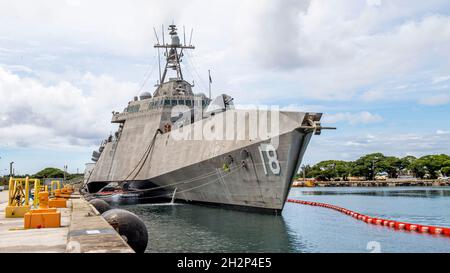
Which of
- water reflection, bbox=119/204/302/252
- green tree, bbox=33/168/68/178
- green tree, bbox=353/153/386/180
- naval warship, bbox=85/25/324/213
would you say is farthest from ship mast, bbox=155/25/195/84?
green tree, bbox=33/168/68/178

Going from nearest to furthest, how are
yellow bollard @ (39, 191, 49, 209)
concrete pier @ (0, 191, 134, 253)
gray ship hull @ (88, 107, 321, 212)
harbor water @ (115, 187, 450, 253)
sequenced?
1. concrete pier @ (0, 191, 134, 253)
2. yellow bollard @ (39, 191, 49, 209)
3. harbor water @ (115, 187, 450, 253)
4. gray ship hull @ (88, 107, 321, 212)

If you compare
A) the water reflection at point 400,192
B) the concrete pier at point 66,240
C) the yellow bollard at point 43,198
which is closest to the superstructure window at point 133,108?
the yellow bollard at point 43,198

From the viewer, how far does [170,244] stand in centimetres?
1445

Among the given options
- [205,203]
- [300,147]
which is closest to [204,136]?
[205,203]

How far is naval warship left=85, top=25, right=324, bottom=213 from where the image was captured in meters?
19.2

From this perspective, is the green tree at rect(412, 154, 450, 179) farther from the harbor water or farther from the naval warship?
the harbor water

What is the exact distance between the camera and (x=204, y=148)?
2345 cm

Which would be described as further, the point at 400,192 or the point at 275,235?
the point at 400,192

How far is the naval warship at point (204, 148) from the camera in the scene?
1925 centimetres

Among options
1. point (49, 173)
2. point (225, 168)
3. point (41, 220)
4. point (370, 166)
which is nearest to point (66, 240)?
point (41, 220)

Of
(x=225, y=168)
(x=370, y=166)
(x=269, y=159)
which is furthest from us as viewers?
(x=370, y=166)

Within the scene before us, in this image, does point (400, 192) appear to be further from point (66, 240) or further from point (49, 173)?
point (49, 173)

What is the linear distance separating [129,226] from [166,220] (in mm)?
11702

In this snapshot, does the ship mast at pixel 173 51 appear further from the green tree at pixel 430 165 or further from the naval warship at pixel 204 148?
the green tree at pixel 430 165
